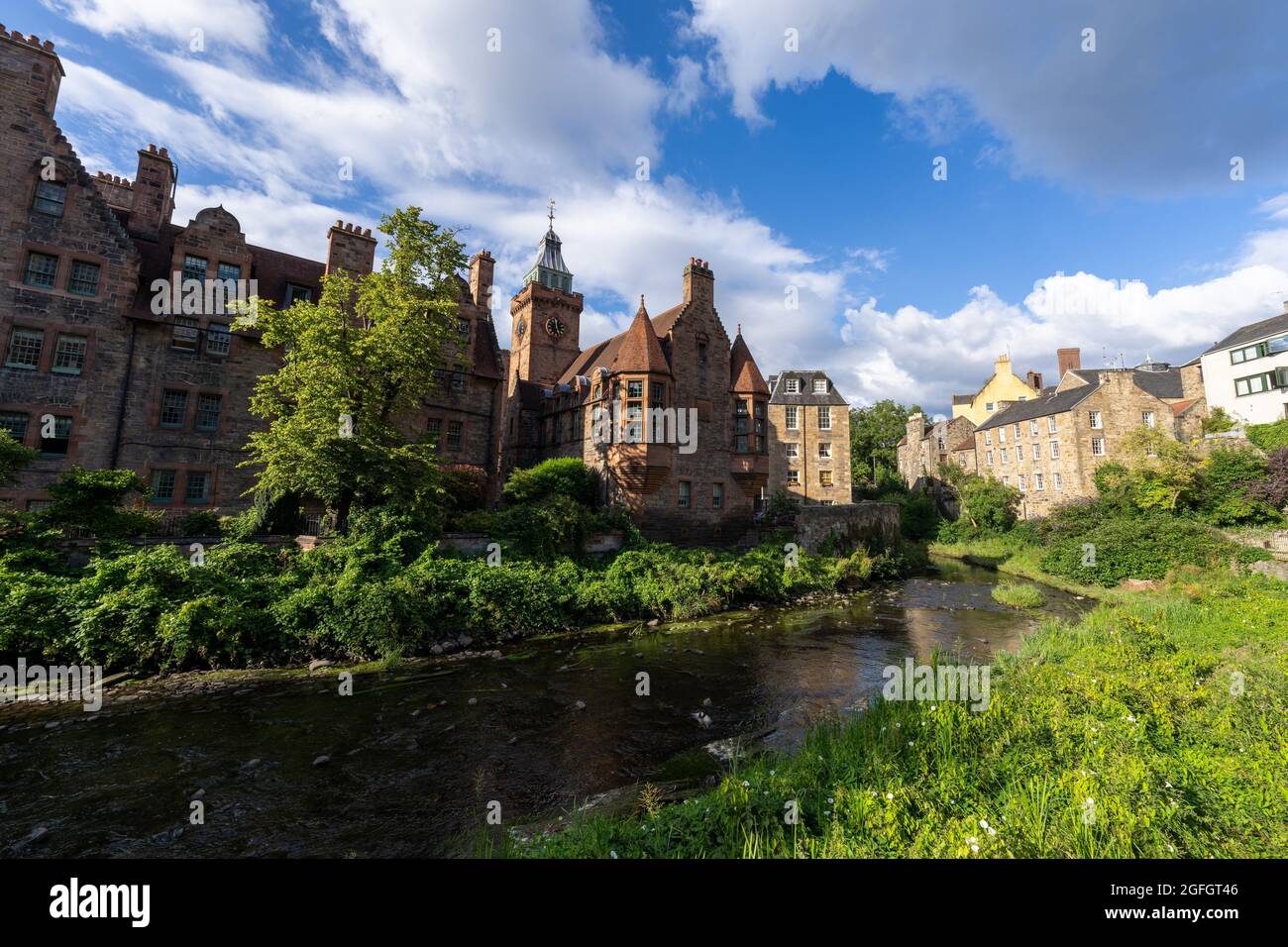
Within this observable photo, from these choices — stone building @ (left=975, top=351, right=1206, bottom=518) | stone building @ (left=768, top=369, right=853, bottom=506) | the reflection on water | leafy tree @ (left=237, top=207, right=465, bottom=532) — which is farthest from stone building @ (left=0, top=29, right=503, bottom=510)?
stone building @ (left=975, top=351, right=1206, bottom=518)

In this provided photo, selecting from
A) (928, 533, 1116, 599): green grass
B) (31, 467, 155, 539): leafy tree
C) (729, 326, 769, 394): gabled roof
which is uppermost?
(729, 326, 769, 394): gabled roof

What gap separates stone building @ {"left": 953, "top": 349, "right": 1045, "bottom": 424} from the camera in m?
56.6

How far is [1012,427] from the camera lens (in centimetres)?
4775

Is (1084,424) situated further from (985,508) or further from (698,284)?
(698,284)

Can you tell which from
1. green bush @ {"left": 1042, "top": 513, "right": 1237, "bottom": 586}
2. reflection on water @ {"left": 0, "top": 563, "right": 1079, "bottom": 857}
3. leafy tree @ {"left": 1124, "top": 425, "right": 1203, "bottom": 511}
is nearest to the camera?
reflection on water @ {"left": 0, "top": 563, "right": 1079, "bottom": 857}

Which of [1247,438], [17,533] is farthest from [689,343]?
[1247,438]

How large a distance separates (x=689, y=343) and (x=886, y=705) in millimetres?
25049

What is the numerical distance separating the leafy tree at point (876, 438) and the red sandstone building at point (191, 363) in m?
41.6

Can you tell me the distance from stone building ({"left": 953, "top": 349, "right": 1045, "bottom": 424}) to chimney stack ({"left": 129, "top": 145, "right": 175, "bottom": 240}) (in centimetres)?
7004

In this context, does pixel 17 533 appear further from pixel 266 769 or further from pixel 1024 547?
pixel 1024 547

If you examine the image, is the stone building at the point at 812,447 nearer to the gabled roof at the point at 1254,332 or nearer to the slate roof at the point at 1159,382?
the slate roof at the point at 1159,382

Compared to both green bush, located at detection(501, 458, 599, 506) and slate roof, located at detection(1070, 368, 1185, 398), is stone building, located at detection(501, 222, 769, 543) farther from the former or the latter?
slate roof, located at detection(1070, 368, 1185, 398)

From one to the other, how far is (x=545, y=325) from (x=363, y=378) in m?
27.7
